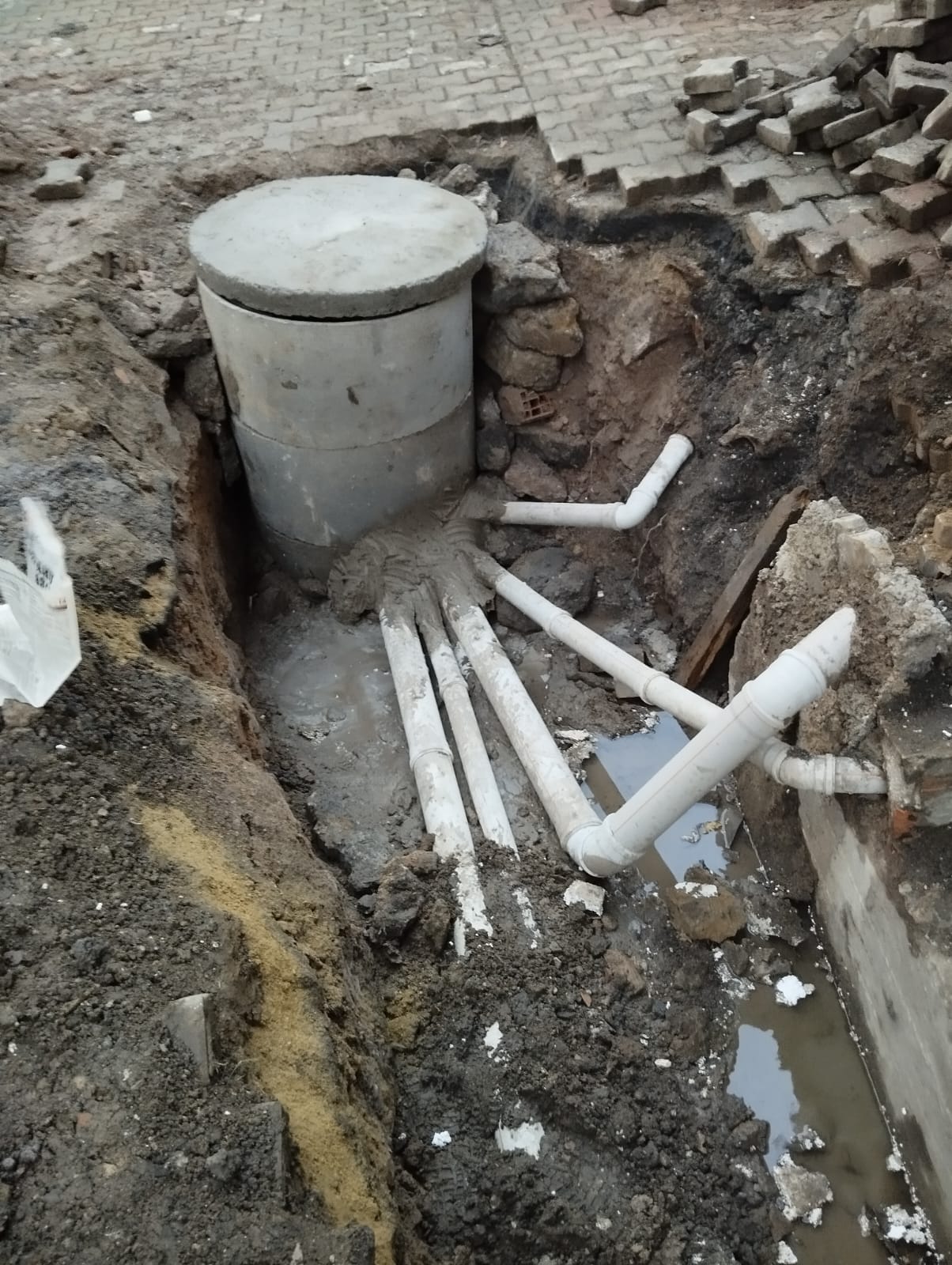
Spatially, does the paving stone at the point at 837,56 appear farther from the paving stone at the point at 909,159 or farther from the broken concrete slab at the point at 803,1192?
the broken concrete slab at the point at 803,1192

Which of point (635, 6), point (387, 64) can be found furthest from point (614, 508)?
point (635, 6)

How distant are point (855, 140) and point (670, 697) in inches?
131

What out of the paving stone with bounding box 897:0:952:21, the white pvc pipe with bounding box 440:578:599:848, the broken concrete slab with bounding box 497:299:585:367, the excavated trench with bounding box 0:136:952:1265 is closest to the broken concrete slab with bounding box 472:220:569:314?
the broken concrete slab with bounding box 497:299:585:367

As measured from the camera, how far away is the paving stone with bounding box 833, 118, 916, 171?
4730mm

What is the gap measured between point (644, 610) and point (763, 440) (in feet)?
4.22

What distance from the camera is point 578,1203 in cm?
299

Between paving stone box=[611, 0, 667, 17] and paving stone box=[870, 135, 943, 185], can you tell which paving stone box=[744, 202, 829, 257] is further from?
paving stone box=[611, 0, 667, 17]

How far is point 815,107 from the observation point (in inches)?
195

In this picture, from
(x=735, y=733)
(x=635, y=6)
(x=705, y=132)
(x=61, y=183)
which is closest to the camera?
(x=735, y=733)

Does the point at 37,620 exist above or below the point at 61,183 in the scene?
below

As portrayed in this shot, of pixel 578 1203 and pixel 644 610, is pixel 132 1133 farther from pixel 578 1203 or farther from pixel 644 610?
pixel 644 610

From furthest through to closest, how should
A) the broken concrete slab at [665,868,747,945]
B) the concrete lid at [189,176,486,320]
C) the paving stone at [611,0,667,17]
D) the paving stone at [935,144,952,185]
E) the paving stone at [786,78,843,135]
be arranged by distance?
the paving stone at [611,0,667,17] → the paving stone at [786,78,843,135] → the concrete lid at [189,176,486,320] → the paving stone at [935,144,952,185] → the broken concrete slab at [665,868,747,945]

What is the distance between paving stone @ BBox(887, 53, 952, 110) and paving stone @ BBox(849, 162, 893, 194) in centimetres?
34

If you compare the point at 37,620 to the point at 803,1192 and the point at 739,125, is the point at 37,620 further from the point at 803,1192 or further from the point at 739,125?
the point at 739,125
